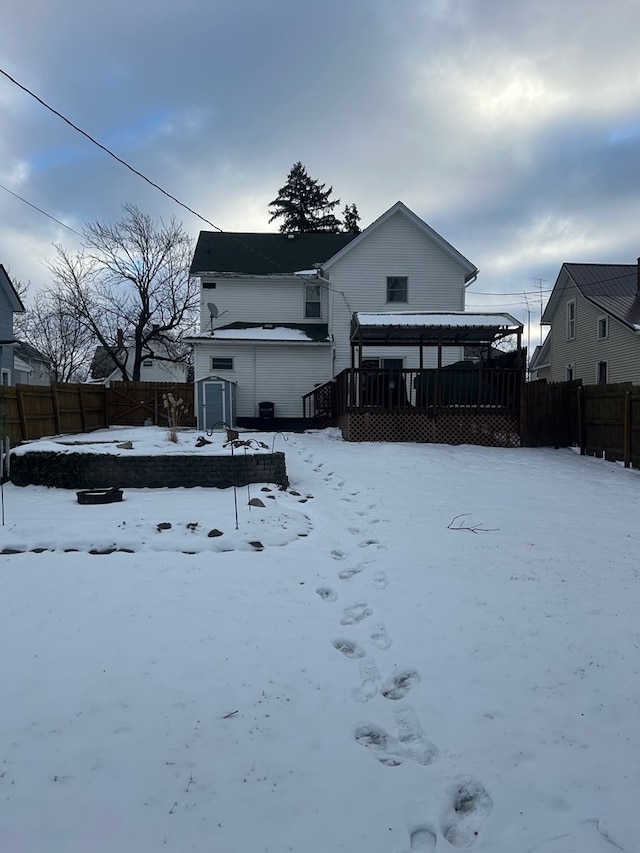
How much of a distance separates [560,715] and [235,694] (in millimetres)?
1787

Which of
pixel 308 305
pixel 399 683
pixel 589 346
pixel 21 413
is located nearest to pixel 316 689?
pixel 399 683

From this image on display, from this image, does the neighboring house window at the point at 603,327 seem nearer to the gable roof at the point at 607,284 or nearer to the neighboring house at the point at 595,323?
the neighboring house at the point at 595,323

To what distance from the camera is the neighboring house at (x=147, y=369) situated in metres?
41.9

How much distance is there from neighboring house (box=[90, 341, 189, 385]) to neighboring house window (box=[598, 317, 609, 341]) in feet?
89.0

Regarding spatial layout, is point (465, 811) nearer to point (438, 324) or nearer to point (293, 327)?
point (438, 324)

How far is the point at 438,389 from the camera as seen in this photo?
1417cm

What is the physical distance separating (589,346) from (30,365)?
31300mm

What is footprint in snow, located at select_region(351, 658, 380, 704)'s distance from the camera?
10.5 ft

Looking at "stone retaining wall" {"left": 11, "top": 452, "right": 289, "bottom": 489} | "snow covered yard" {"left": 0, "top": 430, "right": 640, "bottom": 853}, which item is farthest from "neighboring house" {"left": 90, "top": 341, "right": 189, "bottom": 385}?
"snow covered yard" {"left": 0, "top": 430, "right": 640, "bottom": 853}

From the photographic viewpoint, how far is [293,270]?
21438mm

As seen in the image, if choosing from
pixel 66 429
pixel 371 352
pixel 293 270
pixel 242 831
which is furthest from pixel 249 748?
pixel 293 270

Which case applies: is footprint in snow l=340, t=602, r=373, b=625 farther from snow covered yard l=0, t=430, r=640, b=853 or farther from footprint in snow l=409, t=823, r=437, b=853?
footprint in snow l=409, t=823, r=437, b=853

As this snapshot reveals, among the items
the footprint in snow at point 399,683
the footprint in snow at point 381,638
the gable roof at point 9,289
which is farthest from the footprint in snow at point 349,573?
the gable roof at point 9,289

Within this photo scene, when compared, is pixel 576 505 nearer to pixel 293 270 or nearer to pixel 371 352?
pixel 371 352
